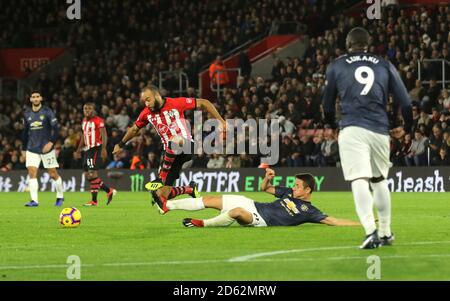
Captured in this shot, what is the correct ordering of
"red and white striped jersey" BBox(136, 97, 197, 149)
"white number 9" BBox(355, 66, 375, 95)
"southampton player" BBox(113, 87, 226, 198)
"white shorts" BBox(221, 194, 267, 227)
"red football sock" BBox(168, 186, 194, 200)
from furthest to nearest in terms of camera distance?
1. "red and white striped jersey" BBox(136, 97, 197, 149)
2. "southampton player" BBox(113, 87, 226, 198)
3. "red football sock" BBox(168, 186, 194, 200)
4. "white shorts" BBox(221, 194, 267, 227)
5. "white number 9" BBox(355, 66, 375, 95)

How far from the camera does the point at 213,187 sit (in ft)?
100.0

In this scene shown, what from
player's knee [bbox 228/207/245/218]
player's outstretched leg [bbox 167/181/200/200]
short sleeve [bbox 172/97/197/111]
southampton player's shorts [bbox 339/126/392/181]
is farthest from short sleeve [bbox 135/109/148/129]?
southampton player's shorts [bbox 339/126/392/181]

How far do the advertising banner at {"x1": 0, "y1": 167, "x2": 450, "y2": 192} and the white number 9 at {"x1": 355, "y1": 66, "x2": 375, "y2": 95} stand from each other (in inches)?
678

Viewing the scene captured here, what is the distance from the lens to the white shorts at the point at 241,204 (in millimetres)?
13867

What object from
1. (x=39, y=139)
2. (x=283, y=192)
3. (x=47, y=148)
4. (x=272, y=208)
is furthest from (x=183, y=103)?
(x=39, y=139)

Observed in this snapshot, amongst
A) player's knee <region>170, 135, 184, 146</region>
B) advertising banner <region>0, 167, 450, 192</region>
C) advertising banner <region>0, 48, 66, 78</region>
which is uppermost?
advertising banner <region>0, 48, 66, 78</region>

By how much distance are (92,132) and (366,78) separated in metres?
12.7

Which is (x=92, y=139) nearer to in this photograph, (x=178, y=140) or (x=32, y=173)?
(x=32, y=173)

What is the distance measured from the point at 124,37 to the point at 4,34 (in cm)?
596

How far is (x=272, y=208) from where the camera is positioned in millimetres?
13953

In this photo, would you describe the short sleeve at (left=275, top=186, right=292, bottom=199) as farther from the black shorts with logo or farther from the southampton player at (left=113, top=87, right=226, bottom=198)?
the black shorts with logo

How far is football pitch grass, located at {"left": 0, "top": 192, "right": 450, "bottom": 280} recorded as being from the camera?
29.5 ft

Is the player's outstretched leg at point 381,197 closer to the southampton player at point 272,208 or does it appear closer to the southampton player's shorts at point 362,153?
the southampton player's shorts at point 362,153

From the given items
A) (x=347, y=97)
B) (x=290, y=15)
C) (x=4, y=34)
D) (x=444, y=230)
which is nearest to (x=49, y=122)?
(x=444, y=230)
